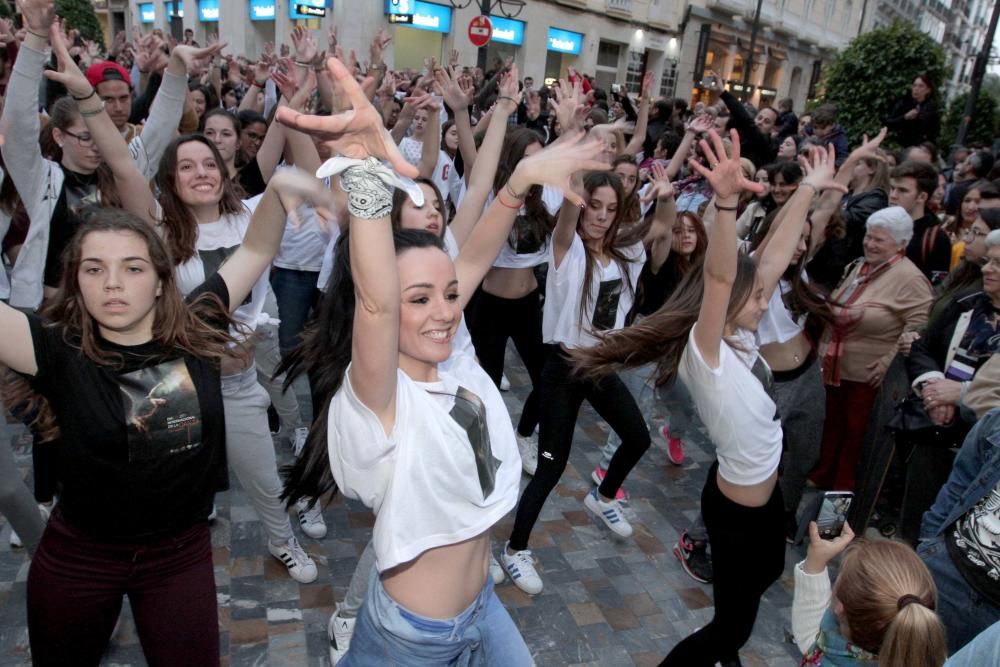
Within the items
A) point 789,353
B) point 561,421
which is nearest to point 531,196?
point 561,421

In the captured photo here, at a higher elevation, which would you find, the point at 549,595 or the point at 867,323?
the point at 867,323

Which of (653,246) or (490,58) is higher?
(490,58)

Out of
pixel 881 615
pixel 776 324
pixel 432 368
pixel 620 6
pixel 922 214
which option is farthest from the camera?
pixel 620 6

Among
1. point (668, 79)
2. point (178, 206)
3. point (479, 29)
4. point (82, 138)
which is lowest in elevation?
point (178, 206)

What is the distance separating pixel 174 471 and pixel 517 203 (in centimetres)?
131

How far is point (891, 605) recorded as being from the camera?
1.74 meters

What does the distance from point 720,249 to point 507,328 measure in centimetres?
211

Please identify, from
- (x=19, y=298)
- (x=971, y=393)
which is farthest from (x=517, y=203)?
(x=19, y=298)

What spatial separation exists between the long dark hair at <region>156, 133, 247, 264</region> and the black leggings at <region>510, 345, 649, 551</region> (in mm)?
1723

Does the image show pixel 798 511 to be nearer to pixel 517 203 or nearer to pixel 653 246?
pixel 653 246

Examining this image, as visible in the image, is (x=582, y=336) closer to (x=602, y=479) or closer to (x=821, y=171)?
(x=602, y=479)

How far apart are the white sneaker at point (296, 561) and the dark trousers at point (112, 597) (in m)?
1.15

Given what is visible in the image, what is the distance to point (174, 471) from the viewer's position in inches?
78.4

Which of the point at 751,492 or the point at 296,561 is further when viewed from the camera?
the point at 296,561
